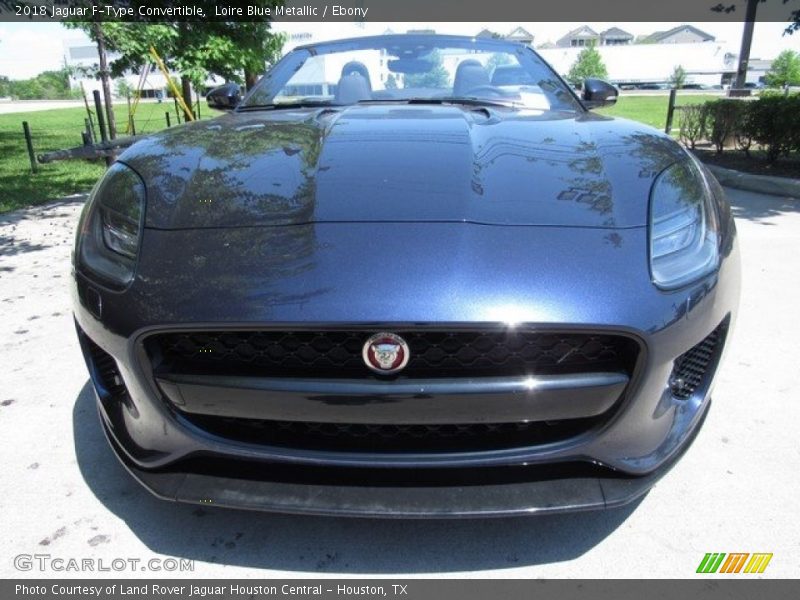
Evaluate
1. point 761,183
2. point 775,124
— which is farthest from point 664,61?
point 761,183

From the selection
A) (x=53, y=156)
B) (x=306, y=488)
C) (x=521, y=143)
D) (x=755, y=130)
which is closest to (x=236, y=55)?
(x=53, y=156)

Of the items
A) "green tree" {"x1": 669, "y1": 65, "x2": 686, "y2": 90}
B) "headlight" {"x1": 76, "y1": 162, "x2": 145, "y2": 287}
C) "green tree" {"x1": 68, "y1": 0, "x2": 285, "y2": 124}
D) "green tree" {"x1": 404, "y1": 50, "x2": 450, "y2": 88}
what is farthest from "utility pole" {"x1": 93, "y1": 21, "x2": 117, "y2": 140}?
"green tree" {"x1": 669, "y1": 65, "x2": 686, "y2": 90}

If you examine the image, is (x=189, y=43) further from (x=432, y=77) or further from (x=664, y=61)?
(x=664, y=61)

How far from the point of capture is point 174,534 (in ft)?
5.90

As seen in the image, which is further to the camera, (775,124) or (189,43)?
(189,43)

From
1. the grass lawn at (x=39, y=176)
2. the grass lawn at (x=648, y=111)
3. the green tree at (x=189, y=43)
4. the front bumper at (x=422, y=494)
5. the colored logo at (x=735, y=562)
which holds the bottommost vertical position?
the grass lawn at (x=648, y=111)

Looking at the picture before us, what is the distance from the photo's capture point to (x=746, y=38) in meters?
11.6

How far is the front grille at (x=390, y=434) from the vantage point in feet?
4.98

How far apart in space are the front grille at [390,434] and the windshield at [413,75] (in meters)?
1.72

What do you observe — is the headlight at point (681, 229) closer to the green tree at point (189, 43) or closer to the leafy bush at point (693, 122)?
the green tree at point (189, 43)

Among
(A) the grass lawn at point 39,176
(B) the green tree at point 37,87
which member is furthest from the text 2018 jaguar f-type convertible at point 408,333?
(B) the green tree at point 37,87

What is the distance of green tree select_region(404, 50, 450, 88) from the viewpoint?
3.10 metres

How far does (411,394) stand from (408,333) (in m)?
0.14
